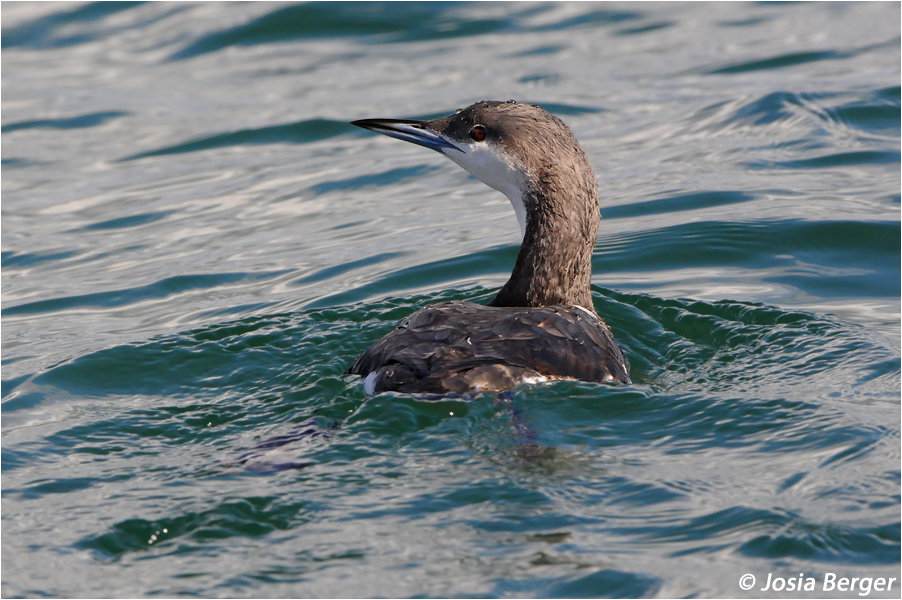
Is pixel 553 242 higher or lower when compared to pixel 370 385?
higher

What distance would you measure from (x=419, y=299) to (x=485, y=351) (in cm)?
212

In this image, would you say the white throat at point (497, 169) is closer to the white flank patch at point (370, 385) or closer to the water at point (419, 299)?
the water at point (419, 299)

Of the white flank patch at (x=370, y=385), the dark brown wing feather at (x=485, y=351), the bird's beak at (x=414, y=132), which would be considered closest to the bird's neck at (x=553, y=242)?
the dark brown wing feather at (x=485, y=351)

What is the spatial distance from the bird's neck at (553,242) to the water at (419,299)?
628 mm

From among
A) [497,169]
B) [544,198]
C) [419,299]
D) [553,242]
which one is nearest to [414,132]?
[497,169]

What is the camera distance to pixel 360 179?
386 inches

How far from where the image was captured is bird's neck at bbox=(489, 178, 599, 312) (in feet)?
17.9

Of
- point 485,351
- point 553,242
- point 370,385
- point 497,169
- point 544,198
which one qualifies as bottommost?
point 370,385

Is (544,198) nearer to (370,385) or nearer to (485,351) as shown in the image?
(485,351)

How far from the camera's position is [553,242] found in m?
5.45

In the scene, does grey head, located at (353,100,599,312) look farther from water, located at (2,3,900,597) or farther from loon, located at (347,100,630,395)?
water, located at (2,3,900,597)

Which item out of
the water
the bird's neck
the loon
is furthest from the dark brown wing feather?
the bird's neck

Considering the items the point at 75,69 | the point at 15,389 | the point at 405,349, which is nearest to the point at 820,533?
the point at 405,349

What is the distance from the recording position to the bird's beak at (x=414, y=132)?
18.9ft
